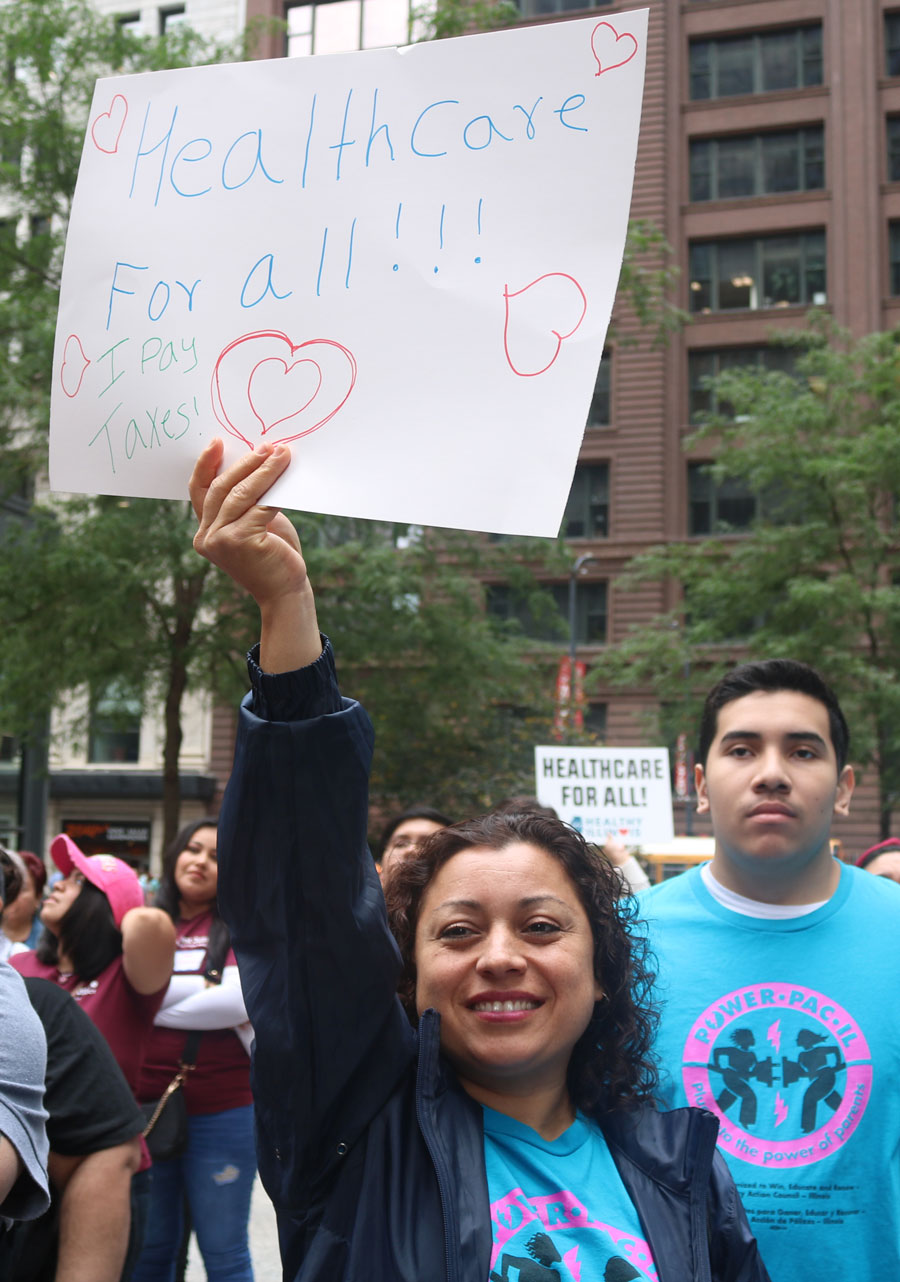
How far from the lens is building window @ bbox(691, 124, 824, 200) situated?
3036 centimetres

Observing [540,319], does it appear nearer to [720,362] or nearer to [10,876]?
[10,876]

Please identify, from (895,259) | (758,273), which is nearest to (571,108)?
(895,259)

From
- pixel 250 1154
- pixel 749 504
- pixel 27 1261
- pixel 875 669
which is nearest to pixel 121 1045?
pixel 250 1154

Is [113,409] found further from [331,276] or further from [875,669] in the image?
[875,669]

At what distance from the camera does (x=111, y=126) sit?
6.51 ft

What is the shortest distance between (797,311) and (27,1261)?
→ 3055 centimetres

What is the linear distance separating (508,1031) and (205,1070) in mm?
2921

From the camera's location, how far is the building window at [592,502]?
30828 mm

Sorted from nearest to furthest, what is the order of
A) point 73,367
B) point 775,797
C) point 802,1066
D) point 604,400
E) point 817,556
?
point 73,367
point 802,1066
point 775,797
point 817,556
point 604,400

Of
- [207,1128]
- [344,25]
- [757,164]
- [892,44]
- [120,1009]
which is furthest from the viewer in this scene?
[757,164]

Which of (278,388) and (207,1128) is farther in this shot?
(207,1128)

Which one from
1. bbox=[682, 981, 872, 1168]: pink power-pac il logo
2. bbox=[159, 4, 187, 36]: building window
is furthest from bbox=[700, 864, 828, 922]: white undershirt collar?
bbox=[159, 4, 187, 36]: building window

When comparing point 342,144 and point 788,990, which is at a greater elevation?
point 342,144

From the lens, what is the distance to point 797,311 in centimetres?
2991
